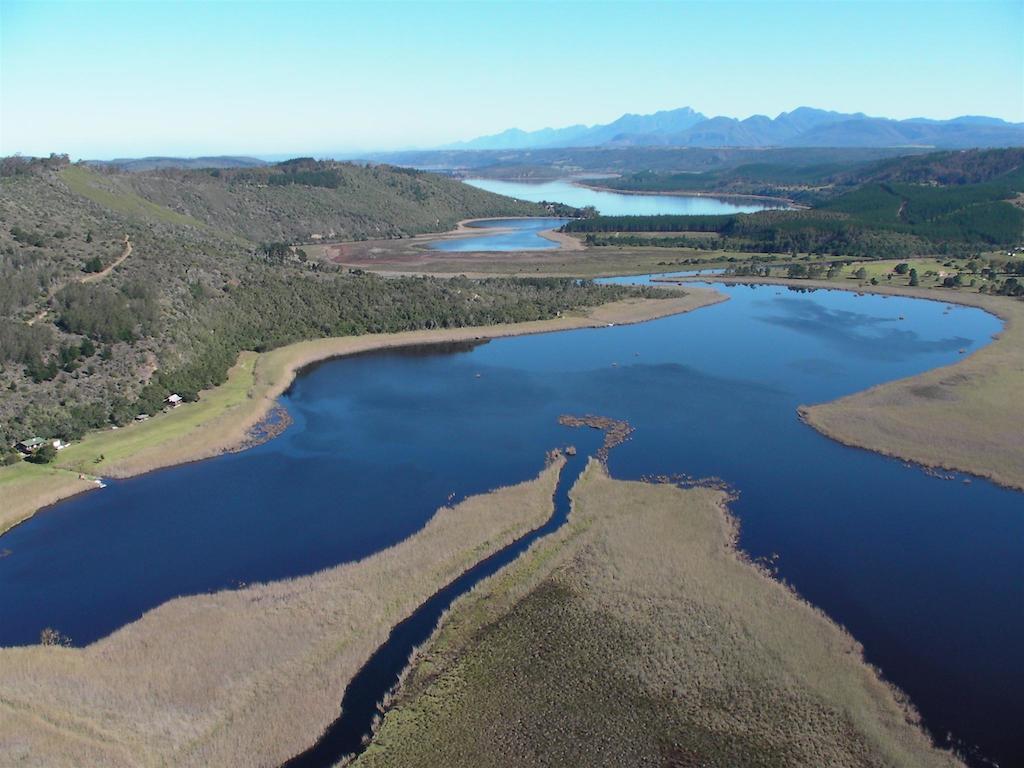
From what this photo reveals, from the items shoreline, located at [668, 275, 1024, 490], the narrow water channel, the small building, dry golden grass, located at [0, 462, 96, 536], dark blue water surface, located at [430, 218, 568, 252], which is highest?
the small building

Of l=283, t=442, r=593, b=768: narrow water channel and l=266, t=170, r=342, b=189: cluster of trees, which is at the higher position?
l=266, t=170, r=342, b=189: cluster of trees

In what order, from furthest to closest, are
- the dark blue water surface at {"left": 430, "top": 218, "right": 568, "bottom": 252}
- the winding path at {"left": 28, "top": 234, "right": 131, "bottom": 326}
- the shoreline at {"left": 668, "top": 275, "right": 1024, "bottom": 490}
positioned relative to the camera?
the dark blue water surface at {"left": 430, "top": 218, "right": 568, "bottom": 252}
the winding path at {"left": 28, "top": 234, "right": 131, "bottom": 326}
the shoreline at {"left": 668, "top": 275, "right": 1024, "bottom": 490}

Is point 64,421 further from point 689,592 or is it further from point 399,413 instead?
point 689,592

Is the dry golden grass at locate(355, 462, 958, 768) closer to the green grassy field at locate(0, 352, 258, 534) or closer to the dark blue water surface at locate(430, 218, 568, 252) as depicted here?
the green grassy field at locate(0, 352, 258, 534)

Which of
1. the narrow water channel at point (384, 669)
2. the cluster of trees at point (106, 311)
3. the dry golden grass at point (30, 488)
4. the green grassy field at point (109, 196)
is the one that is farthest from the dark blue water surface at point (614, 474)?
the green grassy field at point (109, 196)

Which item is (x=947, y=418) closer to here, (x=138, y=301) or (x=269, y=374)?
(x=269, y=374)

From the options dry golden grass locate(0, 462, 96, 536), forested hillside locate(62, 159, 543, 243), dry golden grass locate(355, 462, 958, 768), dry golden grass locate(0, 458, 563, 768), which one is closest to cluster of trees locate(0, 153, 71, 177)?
forested hillside locate(62, 159, 543, 243)
